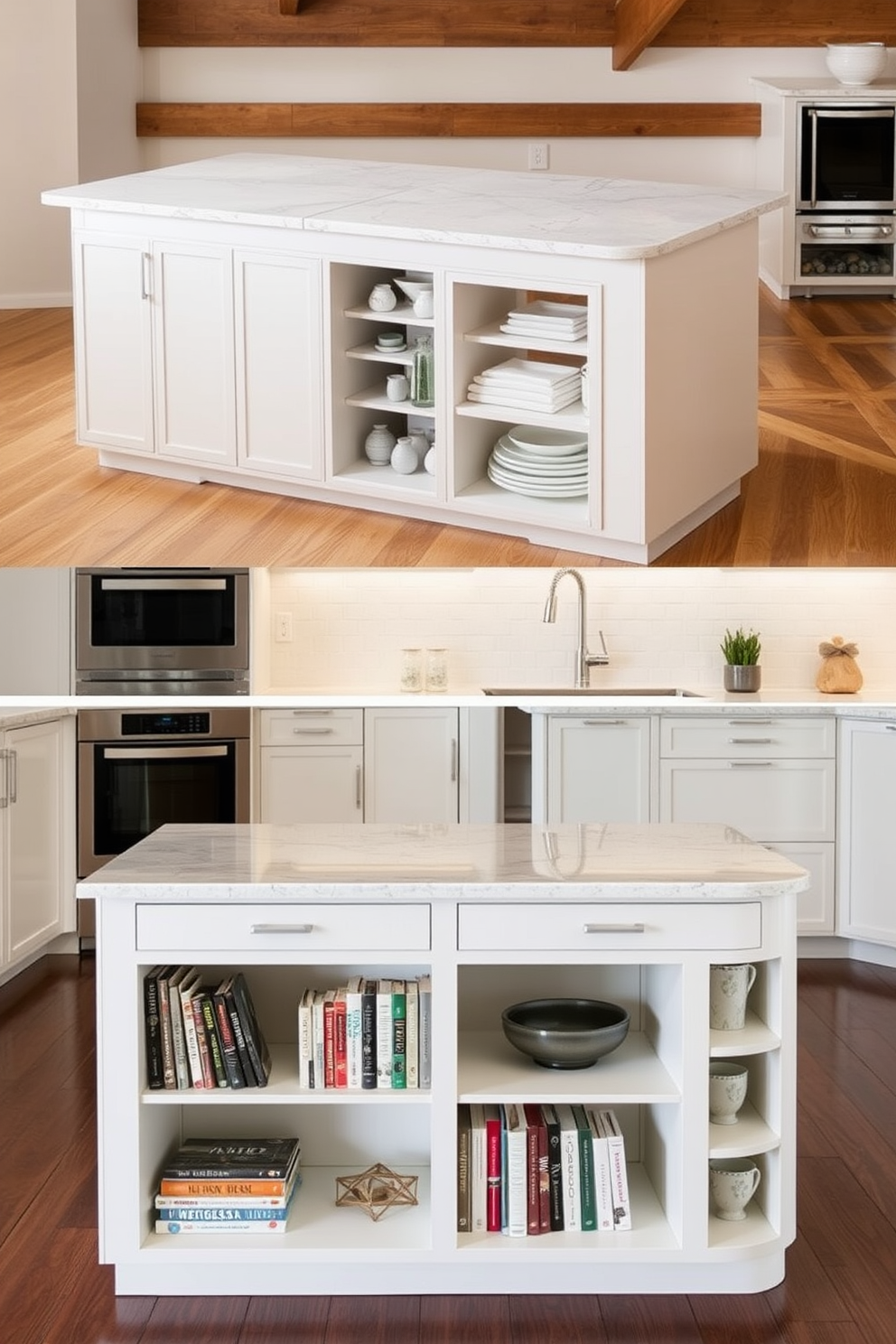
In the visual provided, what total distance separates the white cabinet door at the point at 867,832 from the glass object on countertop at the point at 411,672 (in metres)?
1.55

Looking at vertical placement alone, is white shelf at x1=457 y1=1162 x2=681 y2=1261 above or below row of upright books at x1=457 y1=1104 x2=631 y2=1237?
below

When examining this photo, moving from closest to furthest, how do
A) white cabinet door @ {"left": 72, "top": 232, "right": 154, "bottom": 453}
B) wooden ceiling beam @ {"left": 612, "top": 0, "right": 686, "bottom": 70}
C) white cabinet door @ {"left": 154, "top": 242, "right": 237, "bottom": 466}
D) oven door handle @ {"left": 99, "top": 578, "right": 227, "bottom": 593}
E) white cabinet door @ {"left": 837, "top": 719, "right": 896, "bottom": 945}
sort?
1. white cabinet door @ {"left": 154, "top": 242, "right": 237, "bottom": 466}
2. white cabinet door @ {"left": 72, "top": 232, "right": 154, "bottom": 453}
3. white cabinet door @ {"left": 837, "top": 719, "right": 896, "bottom": 945}
4. oven door handle @ {"left": 99, "top": 578, "right": 227, "bottom": 593}
5. wooden ceiling beam @ {"left": 612, "top": 0, "right": 686, "bottom": 70}

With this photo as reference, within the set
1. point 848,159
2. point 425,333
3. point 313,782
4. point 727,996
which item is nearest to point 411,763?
point 313,782

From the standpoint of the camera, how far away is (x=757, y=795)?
18.2 ft

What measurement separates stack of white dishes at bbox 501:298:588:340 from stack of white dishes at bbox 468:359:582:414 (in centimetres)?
11

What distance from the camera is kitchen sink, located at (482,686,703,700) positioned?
6016 millimetres

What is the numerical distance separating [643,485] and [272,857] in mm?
1629

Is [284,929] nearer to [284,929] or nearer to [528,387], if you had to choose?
[284,929]

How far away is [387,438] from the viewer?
500cm

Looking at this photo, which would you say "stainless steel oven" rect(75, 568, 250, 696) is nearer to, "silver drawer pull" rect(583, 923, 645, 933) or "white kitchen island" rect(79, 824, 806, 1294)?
"white kitchen island" rect(79, 824, 806, 1294)

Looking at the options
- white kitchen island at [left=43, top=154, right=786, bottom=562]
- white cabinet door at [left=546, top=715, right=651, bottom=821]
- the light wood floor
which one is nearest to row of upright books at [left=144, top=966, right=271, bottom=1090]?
the light wood floor

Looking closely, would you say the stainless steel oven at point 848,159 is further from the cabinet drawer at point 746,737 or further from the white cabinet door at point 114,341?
the white cabinet door at point 114,341

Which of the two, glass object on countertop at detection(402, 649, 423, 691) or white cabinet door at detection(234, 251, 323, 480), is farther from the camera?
glass object on countertop at detection(402, 649, 423, 691)

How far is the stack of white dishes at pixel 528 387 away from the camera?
4.48 metres
